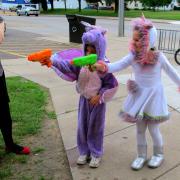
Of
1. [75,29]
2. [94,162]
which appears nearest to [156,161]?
[94,162]

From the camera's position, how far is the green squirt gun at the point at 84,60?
337cm

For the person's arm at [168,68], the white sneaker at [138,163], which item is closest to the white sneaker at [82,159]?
the white sneaker at [138,163]

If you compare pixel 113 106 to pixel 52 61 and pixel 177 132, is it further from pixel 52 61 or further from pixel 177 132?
pixel 52 61

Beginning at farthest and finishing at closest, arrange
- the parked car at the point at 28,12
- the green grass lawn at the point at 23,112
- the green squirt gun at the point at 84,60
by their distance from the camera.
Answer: the parked car at the point at 28,12 → the green grass lawn at the point at 23,112 → the green squirt gun at the point at 84,60

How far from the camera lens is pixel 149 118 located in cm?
384

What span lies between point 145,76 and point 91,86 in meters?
0.54

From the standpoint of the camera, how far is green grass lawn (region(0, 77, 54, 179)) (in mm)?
4294

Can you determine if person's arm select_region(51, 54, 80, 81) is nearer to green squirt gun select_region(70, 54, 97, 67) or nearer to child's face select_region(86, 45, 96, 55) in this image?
child's face select_region(86, 45, 96, 55)

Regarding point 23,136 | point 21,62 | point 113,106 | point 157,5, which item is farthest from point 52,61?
point 157,5

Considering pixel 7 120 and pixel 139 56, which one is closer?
pixel 139 56

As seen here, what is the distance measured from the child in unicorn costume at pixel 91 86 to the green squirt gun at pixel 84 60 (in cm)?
25

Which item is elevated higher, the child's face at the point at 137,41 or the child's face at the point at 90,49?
the child's face at the point at 137,41

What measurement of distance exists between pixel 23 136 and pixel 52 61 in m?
1.58

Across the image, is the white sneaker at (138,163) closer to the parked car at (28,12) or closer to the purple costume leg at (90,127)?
the purple costume leg at (90,127)
